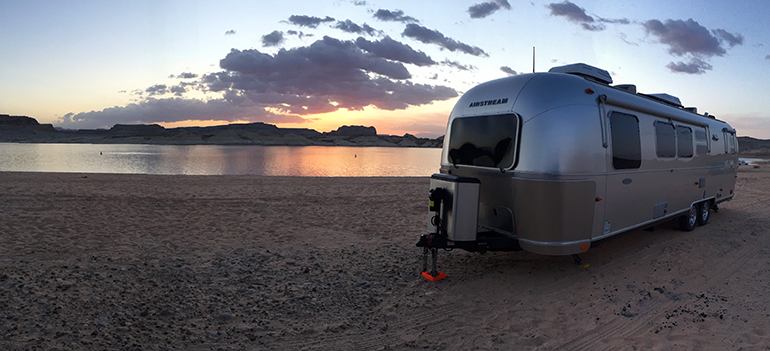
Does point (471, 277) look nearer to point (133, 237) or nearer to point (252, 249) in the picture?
point (252, 249)

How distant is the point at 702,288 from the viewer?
220 inches

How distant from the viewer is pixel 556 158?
524cm

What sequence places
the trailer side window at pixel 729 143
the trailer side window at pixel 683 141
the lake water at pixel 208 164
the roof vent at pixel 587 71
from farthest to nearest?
the lake water at pixel 208 164 < the trailer side window at pixel 729 143 < the trailer side window at pixel 683 141 < the roof vent at pixel 587 71

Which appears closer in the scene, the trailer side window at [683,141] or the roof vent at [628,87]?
the roof vent at [628,87]

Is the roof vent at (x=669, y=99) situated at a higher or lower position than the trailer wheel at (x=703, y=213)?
higher

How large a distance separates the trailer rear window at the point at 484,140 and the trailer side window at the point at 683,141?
A: 4265mm

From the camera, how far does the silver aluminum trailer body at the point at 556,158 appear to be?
17.5ft

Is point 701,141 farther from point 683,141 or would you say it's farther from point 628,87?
point 628,87

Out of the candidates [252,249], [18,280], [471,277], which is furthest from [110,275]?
[471,277]

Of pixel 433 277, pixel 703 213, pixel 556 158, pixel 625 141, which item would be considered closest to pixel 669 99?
pixel 703 213

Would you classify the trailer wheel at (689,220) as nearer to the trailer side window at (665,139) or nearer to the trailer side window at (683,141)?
the trailer side window at (683,141)

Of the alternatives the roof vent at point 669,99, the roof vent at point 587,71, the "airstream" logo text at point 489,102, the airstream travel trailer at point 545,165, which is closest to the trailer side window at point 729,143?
the roof vent at point 669,99

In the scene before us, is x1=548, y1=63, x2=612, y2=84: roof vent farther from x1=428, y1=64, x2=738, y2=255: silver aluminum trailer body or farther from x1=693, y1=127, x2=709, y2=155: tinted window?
x1=693, y1=127, x2=709, y2=155: tinted window

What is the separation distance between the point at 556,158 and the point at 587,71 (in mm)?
1994
